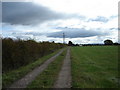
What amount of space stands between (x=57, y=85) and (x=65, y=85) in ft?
1.12

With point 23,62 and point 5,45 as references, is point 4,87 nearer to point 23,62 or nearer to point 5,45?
point 5,45

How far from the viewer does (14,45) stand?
1484 cm

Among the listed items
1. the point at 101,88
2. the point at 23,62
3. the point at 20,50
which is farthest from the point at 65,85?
the point at 23,62

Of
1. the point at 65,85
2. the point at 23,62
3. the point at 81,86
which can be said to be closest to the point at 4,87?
the point at 65,85

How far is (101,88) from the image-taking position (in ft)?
26.5

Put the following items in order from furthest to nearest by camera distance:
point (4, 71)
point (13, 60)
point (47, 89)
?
point (13, 60)
point (4, 71)
point (47, 89)

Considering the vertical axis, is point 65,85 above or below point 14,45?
below

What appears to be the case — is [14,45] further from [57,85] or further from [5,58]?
[57,85]

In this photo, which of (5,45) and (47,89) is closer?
(47,89)

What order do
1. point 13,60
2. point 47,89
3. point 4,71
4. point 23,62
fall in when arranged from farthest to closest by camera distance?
point 23,62
point 13,60
point 4,71
point 47,89

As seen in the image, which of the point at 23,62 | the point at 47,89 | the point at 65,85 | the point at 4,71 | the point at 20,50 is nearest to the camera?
the point at 47,89

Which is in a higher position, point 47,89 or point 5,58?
point 5,58

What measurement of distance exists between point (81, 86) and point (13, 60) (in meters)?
7.73

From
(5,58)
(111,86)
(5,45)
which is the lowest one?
(111,86)
